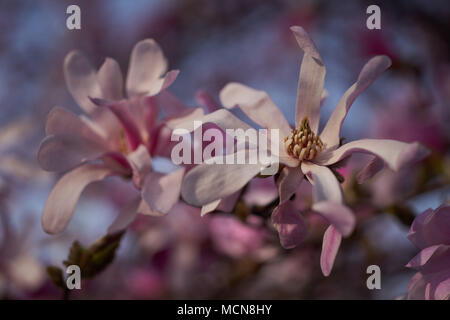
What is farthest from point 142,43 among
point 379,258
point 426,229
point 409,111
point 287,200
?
point 409,111

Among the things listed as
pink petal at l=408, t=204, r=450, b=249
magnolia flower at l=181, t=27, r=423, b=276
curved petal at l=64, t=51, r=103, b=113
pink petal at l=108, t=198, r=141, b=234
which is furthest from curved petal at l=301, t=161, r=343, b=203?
curved petal at l=64, t=51, r=103, b=113

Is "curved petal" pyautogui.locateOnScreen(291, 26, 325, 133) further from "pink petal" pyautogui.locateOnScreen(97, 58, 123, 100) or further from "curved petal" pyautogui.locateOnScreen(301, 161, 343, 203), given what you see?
"pink petal" pyautogui.locateOnScreen(97, 58, 123, 100)

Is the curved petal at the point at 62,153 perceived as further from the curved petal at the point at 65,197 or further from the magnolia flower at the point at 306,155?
the magnolia flower at the point at 306,155

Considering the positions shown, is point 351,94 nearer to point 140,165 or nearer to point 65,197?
point 140,165

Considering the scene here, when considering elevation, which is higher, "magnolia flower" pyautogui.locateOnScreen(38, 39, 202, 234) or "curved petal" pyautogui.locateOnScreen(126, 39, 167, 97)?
"curved petal" pyautogui.locateOnScreen(126, 39, 167, 97)
